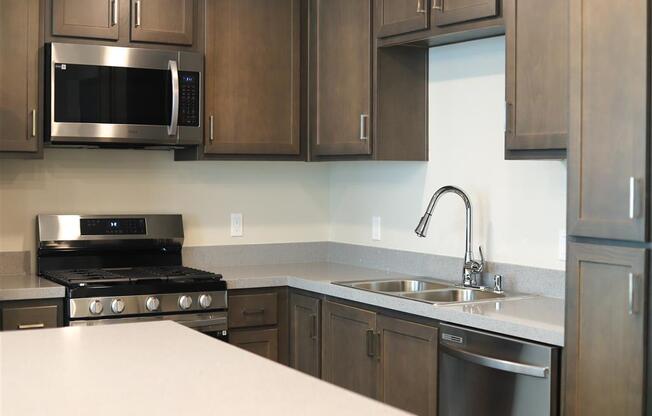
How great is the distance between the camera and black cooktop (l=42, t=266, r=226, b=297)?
3.87 metres

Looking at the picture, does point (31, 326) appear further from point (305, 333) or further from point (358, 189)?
point (358, 189)

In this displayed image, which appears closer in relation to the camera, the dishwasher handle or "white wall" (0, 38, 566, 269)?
the dishwasher handle

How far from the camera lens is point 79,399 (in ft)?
6.20

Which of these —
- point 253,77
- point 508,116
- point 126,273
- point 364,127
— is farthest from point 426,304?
point 253,77

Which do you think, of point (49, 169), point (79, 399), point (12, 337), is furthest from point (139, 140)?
point (79, 399)

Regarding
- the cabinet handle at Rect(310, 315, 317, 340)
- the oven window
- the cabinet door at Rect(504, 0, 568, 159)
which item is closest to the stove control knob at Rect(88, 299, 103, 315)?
the oven window

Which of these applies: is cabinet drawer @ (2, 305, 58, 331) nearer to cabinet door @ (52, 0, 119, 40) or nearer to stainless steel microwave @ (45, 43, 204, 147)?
stainless steel microwave @ (45, 43, 204, 147)

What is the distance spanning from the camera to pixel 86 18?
4.11 meters

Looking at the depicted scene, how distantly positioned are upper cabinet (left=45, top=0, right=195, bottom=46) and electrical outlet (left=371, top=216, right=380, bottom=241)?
1.27 meters

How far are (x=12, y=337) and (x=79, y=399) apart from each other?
2.71 ft

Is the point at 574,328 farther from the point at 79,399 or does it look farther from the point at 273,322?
the point at 273,322

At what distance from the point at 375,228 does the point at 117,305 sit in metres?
1.44

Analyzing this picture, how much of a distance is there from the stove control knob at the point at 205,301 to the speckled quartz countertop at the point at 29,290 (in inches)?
23.2

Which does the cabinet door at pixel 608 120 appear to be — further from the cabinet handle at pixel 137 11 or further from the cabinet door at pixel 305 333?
the cabinet handle at pixel 137 11
